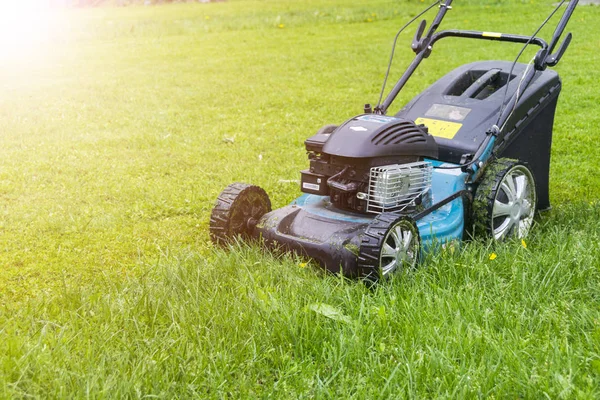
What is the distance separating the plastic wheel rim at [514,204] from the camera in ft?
11.9

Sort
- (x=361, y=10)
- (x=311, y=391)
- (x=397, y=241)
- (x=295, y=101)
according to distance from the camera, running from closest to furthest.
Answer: (x=311, y=391)
(x=397, y=241)
(x=295, y=101)
(x=361, y=10)

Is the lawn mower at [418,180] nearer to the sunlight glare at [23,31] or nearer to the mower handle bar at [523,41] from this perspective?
the mower handle bar at [523,41]

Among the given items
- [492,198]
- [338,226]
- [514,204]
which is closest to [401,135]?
[338,226]

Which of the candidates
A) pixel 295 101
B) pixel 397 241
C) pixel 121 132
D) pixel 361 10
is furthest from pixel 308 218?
pixel 361 10

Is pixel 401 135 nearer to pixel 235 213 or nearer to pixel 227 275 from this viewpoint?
pixel 235 213

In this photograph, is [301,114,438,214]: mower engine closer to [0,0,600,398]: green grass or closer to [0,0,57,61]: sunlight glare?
[0,0,600,398]: green grass

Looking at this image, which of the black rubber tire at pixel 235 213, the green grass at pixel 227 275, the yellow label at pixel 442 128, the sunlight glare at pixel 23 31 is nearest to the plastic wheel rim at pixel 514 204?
the green grass at pixel 227 275

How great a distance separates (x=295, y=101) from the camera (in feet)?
24.5

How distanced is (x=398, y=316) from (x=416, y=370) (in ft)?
1.35

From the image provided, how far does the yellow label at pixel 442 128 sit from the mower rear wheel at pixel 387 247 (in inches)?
34.8

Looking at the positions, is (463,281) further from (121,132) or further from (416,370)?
(121,132)

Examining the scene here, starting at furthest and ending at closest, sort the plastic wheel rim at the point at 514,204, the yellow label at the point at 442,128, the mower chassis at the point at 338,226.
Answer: the yellow label at the point at 442,128 < the plastic wheel rim at the point at 514,204 < the mower chassis at the point at 338,226

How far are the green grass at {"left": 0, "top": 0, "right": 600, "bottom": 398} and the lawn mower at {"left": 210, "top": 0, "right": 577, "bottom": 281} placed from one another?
0.12 meters

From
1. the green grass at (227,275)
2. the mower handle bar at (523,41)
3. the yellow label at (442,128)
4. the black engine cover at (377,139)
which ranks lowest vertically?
the green grass at (227,275)
